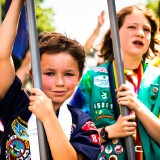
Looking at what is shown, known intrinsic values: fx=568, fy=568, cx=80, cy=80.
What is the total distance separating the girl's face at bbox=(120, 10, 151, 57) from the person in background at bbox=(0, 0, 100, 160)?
46cm

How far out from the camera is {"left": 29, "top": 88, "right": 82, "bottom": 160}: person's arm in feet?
7.44

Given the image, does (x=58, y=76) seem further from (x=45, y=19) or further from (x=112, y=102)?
(x=45, y=19)

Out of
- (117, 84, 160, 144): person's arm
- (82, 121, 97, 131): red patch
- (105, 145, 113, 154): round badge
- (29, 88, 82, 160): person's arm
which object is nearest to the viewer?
(29, 88, 82, 160): person's arm

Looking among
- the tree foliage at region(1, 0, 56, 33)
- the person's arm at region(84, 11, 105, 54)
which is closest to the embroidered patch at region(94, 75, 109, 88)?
the person's arm at region(84, 11, 105, 54)

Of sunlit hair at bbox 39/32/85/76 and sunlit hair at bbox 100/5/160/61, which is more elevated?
sunlit hair at bbox 100/5/160/61

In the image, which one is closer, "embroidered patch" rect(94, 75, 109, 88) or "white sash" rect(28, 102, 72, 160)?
"white sash" rect(28, 102, 72, 160)

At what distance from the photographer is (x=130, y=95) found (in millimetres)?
2643

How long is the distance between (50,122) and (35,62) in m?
0.26

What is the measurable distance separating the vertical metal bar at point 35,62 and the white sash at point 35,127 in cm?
10

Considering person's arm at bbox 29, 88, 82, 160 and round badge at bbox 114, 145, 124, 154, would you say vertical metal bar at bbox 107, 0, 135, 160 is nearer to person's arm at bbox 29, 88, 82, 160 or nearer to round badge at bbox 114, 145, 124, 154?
round badge at bbox 114, 145, 124, 154

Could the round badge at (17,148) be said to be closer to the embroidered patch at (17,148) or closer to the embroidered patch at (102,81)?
the embroidered patch at (17,148)

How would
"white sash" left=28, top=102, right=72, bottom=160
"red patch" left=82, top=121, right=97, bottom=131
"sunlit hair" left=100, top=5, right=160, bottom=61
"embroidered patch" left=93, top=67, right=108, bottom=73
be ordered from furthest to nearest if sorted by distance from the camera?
"sunlit hair" left=100, top=5, right=160, bottom=61
"embroidered patch" left=93, top=67, right=108, bottom=73
"red patch" left=82, top=121, right=97, bottom=131
"white sash" left=28, top=102, right=72, bottom=160

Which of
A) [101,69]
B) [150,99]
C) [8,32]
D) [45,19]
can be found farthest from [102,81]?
[45,19]

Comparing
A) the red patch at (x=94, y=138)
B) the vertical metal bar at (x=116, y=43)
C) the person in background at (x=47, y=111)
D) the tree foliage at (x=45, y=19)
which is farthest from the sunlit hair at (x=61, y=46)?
the tree foliage at (x=45, y=19)
